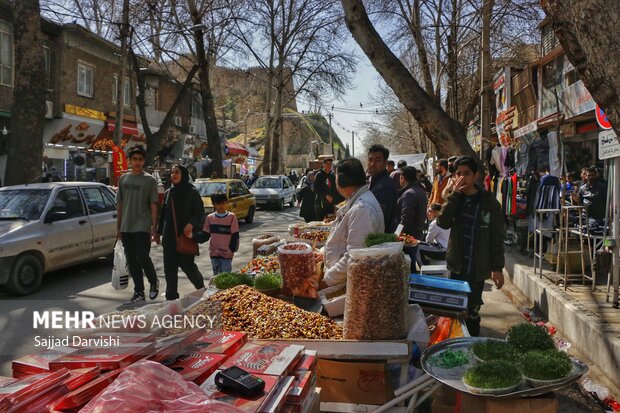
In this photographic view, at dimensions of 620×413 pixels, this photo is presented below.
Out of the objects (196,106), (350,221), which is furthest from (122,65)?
(196,106)

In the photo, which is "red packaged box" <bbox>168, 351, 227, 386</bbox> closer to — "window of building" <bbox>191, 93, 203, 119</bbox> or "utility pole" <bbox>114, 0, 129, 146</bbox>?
"utility pole" <bbox>114, 0, 129, 146</bbox>

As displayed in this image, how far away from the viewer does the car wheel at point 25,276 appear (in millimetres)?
7207

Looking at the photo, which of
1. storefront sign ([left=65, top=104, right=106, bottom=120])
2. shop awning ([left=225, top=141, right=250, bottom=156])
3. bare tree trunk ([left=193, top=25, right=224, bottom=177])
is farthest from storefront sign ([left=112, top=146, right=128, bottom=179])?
shop awning ([left=225, top=141, right=250, bottom=156])

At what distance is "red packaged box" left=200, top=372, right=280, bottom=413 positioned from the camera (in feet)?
6.55

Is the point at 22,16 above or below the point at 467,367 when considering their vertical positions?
above

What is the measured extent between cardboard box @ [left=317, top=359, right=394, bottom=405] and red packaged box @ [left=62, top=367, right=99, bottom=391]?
4.67 ft

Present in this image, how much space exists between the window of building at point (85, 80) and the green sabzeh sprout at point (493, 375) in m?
25.3

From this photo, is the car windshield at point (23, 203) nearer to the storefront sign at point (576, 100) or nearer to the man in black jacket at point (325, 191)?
the man in black jacket at point (325, 191)

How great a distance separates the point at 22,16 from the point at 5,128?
9588mm

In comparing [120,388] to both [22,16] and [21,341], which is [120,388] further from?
[22,16]

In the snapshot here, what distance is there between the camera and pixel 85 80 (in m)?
24.6

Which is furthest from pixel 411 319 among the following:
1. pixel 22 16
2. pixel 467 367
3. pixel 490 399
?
pixel 22 16

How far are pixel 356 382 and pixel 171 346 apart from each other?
1.22m

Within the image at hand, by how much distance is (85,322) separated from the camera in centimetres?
262
